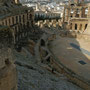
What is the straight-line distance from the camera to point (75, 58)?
20594 mm

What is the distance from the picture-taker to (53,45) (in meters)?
26.2

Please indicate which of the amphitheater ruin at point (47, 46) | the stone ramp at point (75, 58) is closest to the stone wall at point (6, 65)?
the amphitheater ruin at point (47, 46)

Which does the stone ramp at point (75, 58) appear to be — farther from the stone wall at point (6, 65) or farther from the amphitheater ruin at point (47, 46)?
the stone wall at point (6, 65)

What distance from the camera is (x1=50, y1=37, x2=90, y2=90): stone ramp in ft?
50.0

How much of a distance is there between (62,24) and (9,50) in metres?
38.4

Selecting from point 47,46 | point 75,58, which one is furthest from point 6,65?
point 47,46

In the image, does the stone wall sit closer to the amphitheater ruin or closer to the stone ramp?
the amphitheater ruin

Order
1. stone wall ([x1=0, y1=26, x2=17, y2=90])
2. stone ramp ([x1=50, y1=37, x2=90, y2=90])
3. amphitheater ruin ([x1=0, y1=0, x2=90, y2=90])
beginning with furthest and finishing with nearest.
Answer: stone ramp ([x1=50, y1=37, x2=90, y2=90])
amphitheater ruin ([x1=0, y1=0, x2=90, y2=90])
stone wall ([x1=0, y1=26, x2=17, y2=90])

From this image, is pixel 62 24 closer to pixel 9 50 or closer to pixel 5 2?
pixel 5 2

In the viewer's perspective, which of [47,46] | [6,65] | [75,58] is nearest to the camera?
[6,65]

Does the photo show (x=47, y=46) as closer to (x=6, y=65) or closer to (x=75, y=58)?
(x=75, y=58)

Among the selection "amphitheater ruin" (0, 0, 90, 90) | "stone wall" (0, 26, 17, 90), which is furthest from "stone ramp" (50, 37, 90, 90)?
"stone wall" (0, 26, 17, 90)

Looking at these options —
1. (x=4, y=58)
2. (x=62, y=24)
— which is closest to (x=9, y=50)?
(x=4, y=58)

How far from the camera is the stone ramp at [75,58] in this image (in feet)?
50.0
